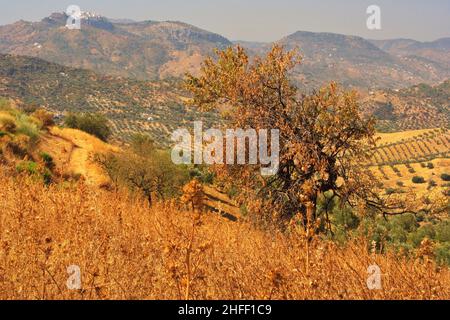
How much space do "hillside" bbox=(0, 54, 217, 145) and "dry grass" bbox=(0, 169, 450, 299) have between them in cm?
12451

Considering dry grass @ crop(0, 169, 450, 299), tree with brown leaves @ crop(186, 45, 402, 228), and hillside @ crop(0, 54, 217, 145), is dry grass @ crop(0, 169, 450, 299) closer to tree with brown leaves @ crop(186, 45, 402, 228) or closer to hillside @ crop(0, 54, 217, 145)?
tree with brown leaves @ crop(186, 45, 402, 228)

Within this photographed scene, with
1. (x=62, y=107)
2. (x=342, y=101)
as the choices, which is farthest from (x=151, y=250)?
(x=62, y=107)

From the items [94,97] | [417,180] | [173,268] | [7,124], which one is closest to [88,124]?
[7,124]

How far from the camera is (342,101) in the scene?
12.2m

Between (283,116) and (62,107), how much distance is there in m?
153

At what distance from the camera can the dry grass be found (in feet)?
12.0

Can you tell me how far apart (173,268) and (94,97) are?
590ft

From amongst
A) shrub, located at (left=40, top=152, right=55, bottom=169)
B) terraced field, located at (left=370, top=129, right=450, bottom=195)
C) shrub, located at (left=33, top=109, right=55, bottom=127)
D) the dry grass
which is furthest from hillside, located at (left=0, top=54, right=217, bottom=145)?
the dry grass

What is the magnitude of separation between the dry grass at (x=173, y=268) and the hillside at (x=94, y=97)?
4902 inches

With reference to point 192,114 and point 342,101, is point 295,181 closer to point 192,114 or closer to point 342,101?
point 342,101

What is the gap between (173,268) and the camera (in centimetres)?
311

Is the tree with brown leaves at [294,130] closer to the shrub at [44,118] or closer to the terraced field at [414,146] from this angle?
the shrub at [44,118]

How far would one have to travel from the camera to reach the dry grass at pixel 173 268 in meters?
3.65

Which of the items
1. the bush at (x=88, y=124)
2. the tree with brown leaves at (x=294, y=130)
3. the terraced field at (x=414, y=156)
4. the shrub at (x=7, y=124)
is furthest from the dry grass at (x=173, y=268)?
the terraced field at (x=414, y=156)
